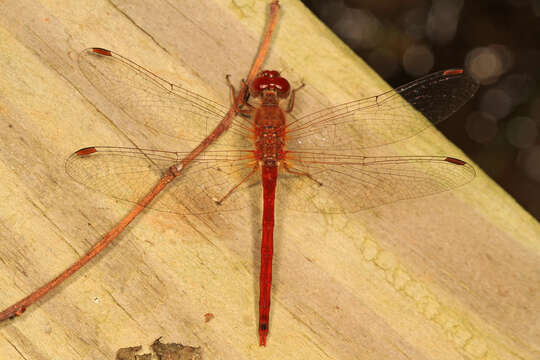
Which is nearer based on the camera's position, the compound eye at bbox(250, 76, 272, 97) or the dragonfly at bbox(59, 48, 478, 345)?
the dragonfly at bbox(59, 48, 478, 345)

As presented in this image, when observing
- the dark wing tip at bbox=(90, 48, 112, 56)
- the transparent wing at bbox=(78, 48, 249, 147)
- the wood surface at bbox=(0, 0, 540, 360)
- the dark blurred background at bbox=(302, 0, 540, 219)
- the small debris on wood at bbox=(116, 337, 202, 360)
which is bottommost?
the small debris on wood at bbox=(116, 337, 202, 360)

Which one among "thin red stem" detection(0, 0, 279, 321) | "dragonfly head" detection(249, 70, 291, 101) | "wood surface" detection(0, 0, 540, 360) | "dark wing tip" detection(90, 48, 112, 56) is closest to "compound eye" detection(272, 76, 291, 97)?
"dragonfly head" detection(249, 70, 291, 101)

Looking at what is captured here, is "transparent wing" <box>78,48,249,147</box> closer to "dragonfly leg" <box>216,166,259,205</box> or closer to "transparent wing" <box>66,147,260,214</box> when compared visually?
"transparent wing" <box>66,147,260,214</box>

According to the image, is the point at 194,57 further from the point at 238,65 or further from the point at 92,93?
the point at 92,93

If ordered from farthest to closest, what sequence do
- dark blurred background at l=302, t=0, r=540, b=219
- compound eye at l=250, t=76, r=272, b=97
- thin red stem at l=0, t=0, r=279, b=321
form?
dark blurred background at l=302, t=0, r=540, b=219 → compound eye at l=250, t=76, r=272, b=97 → thin red stem at l=0, t=0, r=279, b=321

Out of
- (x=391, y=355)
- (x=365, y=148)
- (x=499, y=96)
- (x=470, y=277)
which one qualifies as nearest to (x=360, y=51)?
(x=499, y=96)

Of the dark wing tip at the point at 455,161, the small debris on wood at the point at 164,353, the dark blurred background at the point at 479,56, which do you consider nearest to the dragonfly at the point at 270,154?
the dark wing tip at the point at 455,161

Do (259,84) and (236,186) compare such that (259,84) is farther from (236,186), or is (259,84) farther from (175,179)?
(175,179)

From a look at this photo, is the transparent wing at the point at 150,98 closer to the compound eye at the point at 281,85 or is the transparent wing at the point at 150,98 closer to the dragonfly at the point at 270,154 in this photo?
the dragonfly at the point at 270,154
